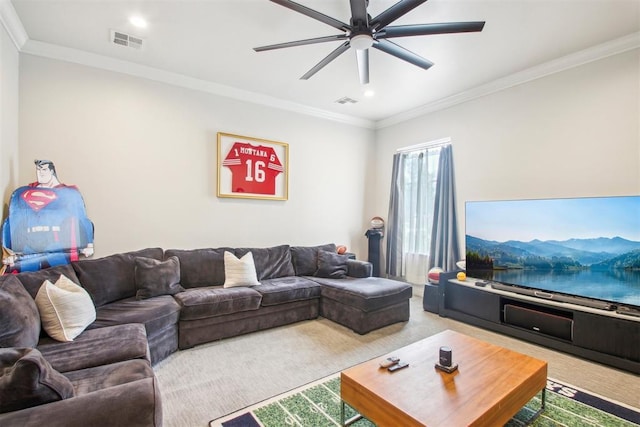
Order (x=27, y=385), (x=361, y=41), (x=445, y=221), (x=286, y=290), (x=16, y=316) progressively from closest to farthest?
(x=27, y=385) → (x=16, y=316) → (x=361, y=41) → (x=286, y=290) → (x=445, y=221)

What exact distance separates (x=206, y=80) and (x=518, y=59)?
3630 mm

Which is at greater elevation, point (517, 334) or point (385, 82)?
point (385, 82)

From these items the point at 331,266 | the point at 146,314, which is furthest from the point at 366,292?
the point at 146,314

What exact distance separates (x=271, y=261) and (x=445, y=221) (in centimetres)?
252

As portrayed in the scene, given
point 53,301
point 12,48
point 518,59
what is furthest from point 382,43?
point 12,48

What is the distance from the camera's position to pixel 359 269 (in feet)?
13.7

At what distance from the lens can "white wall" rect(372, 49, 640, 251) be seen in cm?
293

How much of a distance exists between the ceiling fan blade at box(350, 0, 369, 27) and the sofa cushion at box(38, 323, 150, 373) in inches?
104

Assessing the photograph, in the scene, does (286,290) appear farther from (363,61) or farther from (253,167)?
(363,61)

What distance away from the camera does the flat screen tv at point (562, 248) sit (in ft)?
8.74

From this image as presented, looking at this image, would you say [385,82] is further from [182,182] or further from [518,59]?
[182,182]

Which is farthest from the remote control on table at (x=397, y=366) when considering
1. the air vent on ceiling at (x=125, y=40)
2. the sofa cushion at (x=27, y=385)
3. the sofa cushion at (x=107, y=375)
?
the air vent on ceiling at (x=125, y=40)

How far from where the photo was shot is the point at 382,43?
2426mm

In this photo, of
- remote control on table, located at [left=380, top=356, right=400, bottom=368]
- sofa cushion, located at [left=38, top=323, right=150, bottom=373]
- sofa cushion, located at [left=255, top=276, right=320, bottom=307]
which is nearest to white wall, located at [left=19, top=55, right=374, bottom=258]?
sofa cushion, located at [left=255, top=276, right=320, bottom=307]
